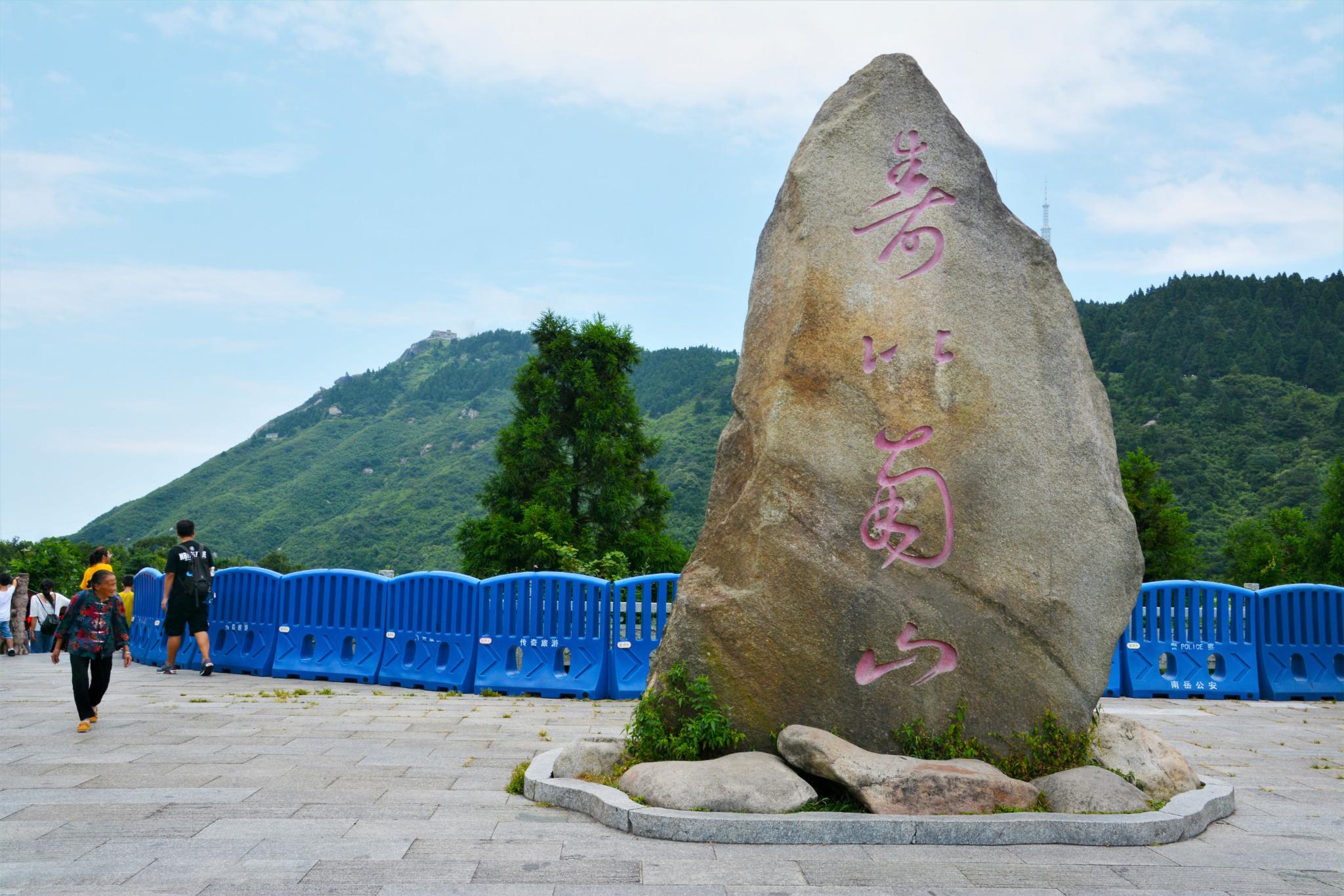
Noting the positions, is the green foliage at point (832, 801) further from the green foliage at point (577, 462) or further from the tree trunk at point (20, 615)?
the green foliage at point (577, 462)

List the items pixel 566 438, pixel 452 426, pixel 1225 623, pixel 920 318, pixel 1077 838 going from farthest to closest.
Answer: pixel 452 426
pixel 566 438
pixel 1225 623
pixel 920 318
pixel 1077 838

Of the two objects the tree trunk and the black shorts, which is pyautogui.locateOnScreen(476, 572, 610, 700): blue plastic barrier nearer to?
the black shorts

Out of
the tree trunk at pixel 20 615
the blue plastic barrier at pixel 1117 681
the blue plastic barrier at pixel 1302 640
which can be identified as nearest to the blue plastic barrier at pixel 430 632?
the blue plastic barrier at pixel 1117 681

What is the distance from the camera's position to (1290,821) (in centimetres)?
566

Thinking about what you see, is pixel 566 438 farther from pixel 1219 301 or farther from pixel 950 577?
pixel 1219 301

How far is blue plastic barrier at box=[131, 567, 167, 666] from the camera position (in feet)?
44.5

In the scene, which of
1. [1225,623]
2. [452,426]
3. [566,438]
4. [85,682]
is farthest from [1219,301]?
[85,682]

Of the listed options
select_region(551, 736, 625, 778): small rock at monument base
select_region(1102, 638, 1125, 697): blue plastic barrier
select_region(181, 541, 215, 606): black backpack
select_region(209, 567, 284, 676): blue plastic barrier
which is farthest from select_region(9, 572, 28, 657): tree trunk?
select_region(1102, 638, 1125, 697): blue plastic barrier

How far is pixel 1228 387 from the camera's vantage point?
38.1m

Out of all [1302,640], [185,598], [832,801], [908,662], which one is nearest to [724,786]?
[832,801]

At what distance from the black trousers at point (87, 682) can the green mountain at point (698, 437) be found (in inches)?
950

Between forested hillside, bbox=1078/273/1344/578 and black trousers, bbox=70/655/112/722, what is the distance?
3094 centimetres

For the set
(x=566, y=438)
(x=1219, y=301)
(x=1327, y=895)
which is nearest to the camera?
(x=1327, y=895)

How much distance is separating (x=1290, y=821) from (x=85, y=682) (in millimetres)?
8240
